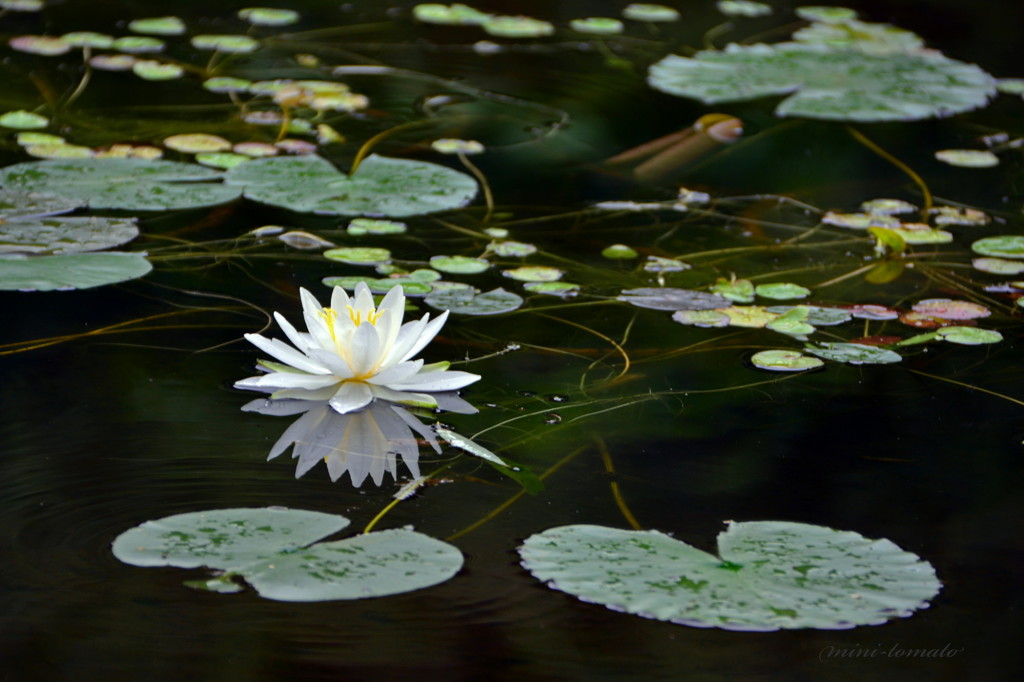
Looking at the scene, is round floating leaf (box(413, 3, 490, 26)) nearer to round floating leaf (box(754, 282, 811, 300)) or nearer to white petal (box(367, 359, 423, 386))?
round floating leaf (box(754, 282, 811, 300))

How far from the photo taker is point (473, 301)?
7.20 feet

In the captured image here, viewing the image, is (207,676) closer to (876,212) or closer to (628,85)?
(876,212)

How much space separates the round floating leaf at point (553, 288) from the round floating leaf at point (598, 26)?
2.59 m

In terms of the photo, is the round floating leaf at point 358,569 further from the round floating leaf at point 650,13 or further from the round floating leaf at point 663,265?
the round floating leaf at point 650,13

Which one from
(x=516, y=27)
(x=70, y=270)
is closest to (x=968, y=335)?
(x=70, y=270)

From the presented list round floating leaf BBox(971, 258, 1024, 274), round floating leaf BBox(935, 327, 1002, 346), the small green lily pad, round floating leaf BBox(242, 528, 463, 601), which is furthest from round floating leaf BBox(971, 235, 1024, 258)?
the small green lily pad

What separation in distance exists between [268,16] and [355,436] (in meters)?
3.18

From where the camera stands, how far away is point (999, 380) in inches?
79.0

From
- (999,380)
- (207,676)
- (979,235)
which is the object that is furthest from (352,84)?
(207,676)

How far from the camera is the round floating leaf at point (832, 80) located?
368 cm

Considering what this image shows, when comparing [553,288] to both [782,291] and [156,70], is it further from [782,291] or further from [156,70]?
[156,70]

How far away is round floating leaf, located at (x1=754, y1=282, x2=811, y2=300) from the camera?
91.5 inches

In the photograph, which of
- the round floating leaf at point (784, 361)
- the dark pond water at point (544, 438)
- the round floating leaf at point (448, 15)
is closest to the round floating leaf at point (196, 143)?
the dark pond water at point (544, 438)

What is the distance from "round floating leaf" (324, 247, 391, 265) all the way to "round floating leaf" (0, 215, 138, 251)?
1.45 ft
